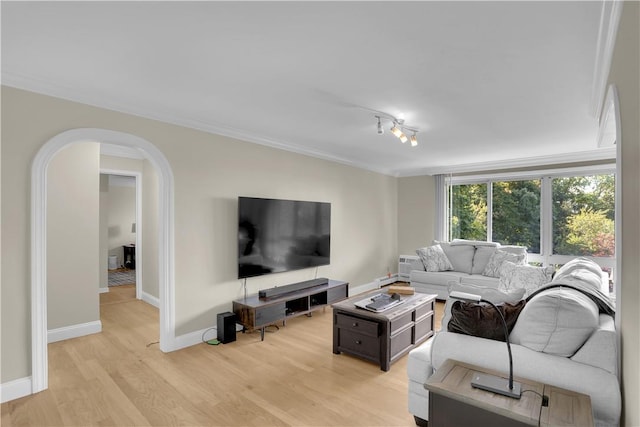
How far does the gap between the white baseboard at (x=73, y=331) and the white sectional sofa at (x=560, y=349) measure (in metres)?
3.81

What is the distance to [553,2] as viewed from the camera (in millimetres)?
1586

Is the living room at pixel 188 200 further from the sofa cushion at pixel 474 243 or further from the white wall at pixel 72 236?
the sofa cushion at pixel 474 243

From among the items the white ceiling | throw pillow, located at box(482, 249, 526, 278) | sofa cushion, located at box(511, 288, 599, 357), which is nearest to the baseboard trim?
the white ceiling

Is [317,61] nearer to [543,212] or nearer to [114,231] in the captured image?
[543,212]

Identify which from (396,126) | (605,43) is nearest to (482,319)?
(605,43)

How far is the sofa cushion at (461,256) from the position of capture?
5.77 m

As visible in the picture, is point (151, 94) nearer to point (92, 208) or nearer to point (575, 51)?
point (92, 208)

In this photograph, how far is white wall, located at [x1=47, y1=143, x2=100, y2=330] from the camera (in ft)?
12.3

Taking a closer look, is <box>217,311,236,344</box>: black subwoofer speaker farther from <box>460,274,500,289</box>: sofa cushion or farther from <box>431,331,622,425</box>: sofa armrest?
<box>460,274,500,289</box>: sofa cushion

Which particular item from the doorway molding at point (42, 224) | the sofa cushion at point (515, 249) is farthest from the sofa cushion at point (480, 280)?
the doorway molding at point (42, 224)

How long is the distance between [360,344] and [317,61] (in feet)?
8.39

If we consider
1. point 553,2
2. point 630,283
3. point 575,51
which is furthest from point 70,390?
point 575,51

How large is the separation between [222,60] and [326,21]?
32.8 inches

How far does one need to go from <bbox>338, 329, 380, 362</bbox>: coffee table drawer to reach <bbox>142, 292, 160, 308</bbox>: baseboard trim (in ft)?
10.4
